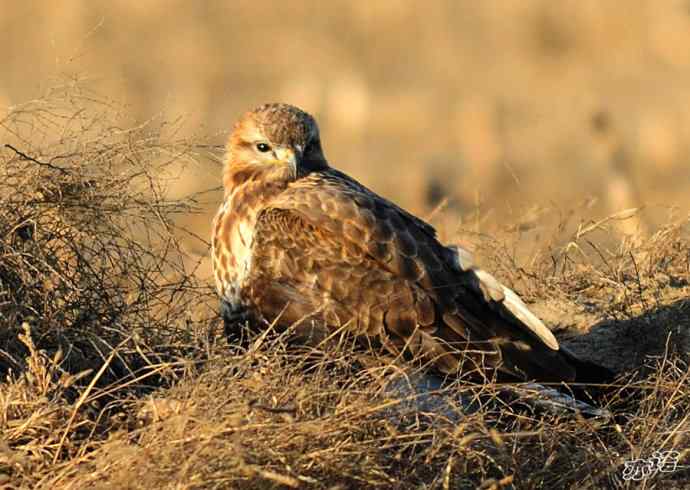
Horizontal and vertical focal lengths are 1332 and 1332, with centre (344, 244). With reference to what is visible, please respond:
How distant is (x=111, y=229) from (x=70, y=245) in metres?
0.19

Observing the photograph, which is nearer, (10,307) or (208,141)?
(10,307)

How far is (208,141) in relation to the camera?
573 cm

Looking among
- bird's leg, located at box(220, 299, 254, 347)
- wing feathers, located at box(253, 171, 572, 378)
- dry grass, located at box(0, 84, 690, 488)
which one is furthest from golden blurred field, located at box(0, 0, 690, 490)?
wing feathers, located at box(253, 171, 572, 378)

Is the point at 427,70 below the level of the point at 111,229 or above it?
below

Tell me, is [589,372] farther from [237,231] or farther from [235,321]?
[237,231]

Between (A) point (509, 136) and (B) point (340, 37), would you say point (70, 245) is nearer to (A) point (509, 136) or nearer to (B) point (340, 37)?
(A) point (509, 136)

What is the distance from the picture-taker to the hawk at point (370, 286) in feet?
16.8

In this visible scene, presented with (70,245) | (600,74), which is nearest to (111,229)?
(70,245)

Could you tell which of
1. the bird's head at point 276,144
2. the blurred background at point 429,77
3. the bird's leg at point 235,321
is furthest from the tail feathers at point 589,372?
the blurred background at point 429,77

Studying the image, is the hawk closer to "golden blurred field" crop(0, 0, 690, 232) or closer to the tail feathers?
the tail feathers

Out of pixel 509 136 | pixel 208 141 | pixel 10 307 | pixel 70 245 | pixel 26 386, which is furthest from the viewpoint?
pixel 509 136

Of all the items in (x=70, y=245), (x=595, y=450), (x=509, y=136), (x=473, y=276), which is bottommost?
(x=509, y=136)

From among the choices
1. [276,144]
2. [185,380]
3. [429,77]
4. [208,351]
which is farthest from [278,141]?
[429,77]

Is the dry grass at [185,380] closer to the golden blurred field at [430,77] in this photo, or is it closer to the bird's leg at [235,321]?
the bird's leg at [235,321]
